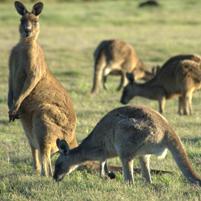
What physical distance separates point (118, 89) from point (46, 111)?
906 cm

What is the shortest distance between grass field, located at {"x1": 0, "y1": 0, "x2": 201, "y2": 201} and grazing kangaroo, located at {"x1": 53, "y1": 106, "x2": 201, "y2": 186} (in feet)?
0.67

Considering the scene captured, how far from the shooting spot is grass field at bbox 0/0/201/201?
651 cm

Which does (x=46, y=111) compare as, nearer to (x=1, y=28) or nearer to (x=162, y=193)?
(x=162, y=193)

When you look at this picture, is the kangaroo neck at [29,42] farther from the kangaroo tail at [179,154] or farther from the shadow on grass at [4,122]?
the shadow on grass at [4,122]

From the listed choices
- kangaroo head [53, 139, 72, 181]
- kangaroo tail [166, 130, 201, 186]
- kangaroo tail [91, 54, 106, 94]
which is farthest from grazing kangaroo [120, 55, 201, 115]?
kangaroo tail [166, 130, 201, 186]

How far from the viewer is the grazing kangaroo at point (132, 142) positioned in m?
6.61

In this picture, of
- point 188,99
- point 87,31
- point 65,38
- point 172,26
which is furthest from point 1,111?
point 172,26

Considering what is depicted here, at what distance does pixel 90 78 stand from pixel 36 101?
34.1 ft

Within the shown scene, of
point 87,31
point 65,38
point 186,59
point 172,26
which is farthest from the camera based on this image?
point 172,26

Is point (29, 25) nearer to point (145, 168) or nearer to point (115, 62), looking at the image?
point (145, 168)

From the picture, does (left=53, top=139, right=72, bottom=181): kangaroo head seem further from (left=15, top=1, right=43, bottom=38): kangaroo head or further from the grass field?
(left=15, top=1, right=43, bottom=38): kangaroo head

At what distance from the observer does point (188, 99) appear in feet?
43.1

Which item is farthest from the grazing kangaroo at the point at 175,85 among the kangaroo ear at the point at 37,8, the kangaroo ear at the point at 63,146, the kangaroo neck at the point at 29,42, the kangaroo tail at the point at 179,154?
the kangaroo tail at the point at 179,154

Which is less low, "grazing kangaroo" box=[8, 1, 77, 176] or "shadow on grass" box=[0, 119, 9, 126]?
"grazing kangaroo" box=[8, 1, 77, 176]
